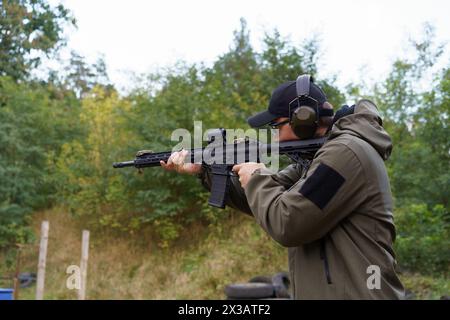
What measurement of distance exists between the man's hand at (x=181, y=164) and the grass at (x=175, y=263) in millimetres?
7150

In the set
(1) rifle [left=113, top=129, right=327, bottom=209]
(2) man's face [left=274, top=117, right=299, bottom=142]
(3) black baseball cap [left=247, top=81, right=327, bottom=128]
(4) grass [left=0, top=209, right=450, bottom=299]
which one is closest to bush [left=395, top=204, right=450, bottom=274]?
(4) grass [left=0, top=209, right=450, bottom=299]

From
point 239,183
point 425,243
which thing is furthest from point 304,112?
point 425,243

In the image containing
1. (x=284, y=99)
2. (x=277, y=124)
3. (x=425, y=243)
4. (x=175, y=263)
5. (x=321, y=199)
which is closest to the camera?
(x=321, y=199)

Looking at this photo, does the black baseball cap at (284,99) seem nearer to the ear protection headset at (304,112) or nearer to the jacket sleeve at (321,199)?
the ear protection headset at (304,112)

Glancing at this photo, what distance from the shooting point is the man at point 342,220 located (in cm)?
261

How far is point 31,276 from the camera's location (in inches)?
620

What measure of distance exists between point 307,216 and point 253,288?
22.5ft

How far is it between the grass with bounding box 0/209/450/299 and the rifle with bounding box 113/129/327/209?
727 cm

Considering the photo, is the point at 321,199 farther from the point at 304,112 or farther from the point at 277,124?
the point at 277,124

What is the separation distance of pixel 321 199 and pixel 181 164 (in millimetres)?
1733

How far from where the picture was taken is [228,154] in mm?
3711

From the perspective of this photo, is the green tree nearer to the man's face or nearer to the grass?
the grass
